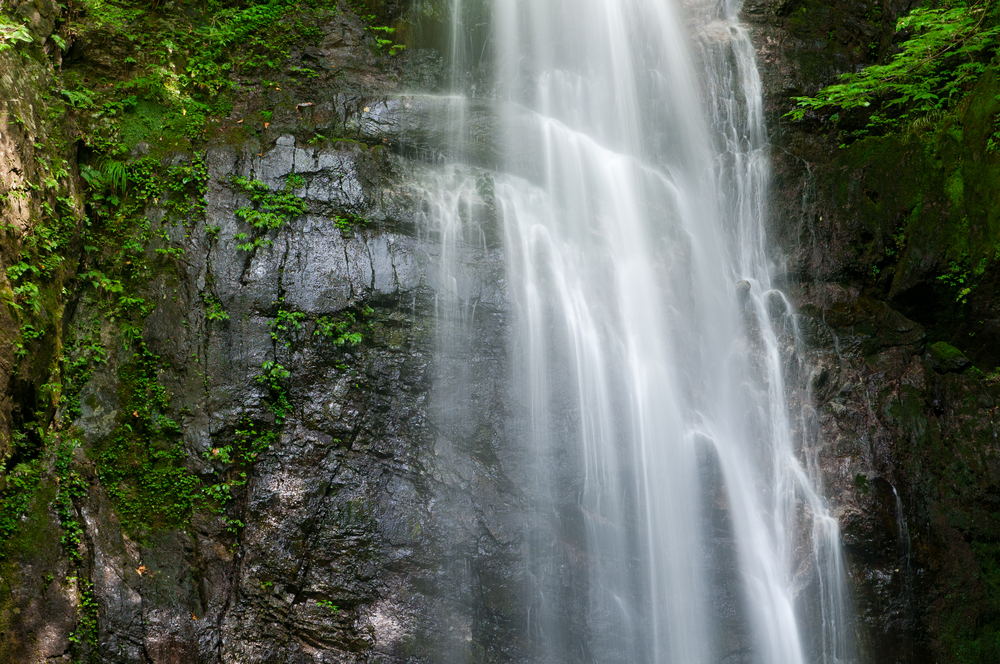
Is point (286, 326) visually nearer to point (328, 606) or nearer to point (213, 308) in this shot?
point (213, 308)

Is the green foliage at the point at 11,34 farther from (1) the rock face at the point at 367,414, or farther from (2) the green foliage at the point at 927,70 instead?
(2) the green foliage at the point at 927,70

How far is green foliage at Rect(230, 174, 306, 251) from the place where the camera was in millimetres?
6691

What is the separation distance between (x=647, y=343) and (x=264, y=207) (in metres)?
4.71

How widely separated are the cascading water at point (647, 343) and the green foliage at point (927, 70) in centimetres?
151

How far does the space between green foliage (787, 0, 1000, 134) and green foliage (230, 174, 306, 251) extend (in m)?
6.43

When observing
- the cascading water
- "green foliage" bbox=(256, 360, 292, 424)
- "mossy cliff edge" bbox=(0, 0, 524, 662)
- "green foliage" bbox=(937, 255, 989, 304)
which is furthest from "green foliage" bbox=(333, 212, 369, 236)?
"green foliage" bbox=(937, 255, 989, 304)

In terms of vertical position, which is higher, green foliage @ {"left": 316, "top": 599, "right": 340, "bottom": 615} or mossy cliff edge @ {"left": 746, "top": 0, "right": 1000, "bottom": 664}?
mossy cliff edge @ {"left": 746, "top": 0, "right": 1000, "bottom": 664}

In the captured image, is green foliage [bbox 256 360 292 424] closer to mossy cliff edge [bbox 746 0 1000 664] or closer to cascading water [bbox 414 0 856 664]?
cascading water [bbox 414 0 856 664]

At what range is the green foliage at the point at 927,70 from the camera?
7.03 meters

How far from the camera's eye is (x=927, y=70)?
8266 mm

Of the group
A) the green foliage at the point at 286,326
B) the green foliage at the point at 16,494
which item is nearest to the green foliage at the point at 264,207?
A: the green foliage at the point at 286,326

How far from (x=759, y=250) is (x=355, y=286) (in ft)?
18.3

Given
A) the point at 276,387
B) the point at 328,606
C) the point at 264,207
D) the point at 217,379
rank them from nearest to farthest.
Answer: the point at 328,606 → the point at 217,379 → the point at 276,387 → the point at 264,207

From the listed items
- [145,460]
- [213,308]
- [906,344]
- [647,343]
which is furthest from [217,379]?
[906,344]
